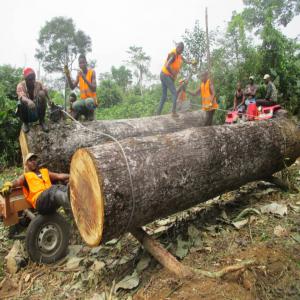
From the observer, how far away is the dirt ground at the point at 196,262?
97.3 inches

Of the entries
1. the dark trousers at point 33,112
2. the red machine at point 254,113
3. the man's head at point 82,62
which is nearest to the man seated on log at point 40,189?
the dark trousers at point 33,112

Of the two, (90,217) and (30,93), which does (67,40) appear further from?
(90,217)

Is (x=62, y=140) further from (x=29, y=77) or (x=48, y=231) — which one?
(x=48, y=231)

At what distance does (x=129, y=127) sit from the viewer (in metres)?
5.92

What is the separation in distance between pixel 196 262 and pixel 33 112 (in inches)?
128

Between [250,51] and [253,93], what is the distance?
3.15m

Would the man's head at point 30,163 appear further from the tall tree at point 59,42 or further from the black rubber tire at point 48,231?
the tall tree at point 59,42

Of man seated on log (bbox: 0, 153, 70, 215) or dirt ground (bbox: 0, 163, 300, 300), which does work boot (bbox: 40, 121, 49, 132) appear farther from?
dirt ground (bbox: 0, 163, 300, 300)

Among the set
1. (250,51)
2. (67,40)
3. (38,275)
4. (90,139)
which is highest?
(67,40)

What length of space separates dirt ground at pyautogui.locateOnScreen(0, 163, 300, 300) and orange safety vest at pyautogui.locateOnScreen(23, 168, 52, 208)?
2.44 ft

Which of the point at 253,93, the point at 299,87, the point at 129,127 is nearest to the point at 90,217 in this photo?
the point at 129,127

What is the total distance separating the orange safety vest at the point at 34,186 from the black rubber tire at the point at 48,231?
28 cm

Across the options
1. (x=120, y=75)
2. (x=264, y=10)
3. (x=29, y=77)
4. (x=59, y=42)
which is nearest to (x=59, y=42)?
(x=59, y=42)

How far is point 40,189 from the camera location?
3691 mm
